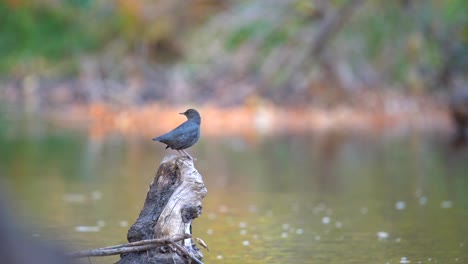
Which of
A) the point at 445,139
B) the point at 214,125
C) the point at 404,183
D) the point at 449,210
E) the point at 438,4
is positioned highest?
the point at 438,4

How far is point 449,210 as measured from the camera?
10.8 m

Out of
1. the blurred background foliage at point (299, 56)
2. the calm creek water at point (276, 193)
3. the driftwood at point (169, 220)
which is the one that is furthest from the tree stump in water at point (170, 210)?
the blurred background foliage at point (299, 56)

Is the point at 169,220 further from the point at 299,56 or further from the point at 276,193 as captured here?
the point at 299,56

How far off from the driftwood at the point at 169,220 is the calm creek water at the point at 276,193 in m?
1.65

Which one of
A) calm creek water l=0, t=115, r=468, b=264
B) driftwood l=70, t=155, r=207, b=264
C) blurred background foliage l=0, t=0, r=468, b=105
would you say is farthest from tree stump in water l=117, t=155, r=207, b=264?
blurred background foliage l=0, t=0, r=468, b=105

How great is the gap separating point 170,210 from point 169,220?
0.19 feet

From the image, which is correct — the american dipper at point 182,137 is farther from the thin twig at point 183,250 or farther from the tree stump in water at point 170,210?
the thin twig at point 183,250

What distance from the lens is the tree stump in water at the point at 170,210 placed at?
5.20 meters

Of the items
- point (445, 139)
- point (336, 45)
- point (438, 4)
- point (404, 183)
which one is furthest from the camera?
point (336, 45)

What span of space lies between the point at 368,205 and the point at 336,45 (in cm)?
1487

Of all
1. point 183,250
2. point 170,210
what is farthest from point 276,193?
point 183,250

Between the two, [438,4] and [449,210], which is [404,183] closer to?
[449,210]

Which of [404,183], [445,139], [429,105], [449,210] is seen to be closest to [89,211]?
[449,210]

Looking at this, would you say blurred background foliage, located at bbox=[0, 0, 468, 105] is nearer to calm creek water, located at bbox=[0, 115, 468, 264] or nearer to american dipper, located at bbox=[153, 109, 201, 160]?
calm creek water, located at bbox=[0, 115, 468, 264]
